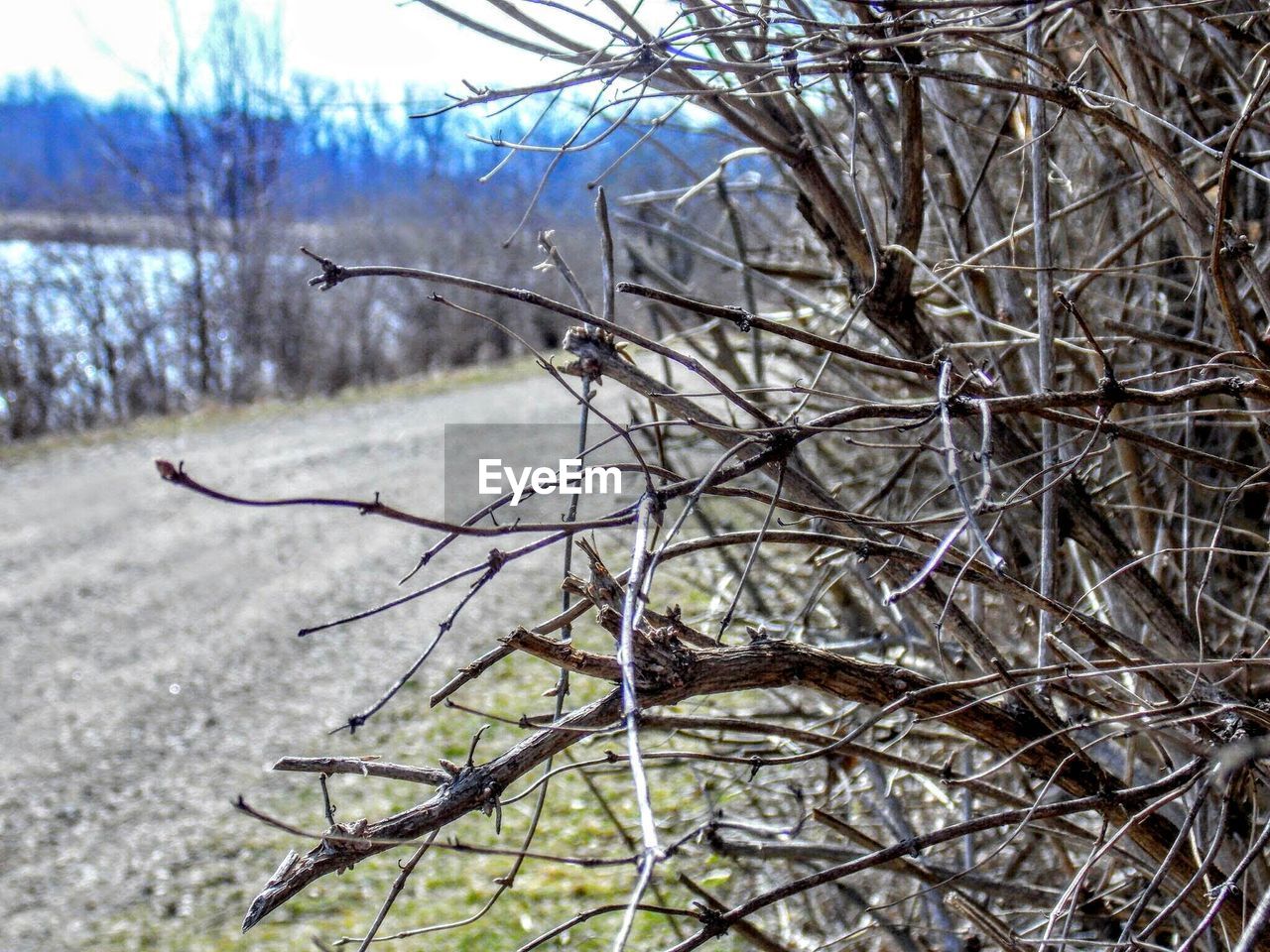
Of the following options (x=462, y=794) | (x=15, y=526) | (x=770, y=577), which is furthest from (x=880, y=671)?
(x=15, y=526)

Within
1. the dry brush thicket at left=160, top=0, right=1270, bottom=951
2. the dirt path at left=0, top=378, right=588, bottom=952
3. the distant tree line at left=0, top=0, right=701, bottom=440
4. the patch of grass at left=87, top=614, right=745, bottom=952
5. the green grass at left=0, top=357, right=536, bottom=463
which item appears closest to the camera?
the dry brush thicket at left=160, top=0, right=1270, bottom=951

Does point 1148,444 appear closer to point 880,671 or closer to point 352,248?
point 880,671

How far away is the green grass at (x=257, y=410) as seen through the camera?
10398 millimetres

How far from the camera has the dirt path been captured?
155 inches

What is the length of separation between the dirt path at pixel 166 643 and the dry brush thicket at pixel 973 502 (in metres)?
2.37

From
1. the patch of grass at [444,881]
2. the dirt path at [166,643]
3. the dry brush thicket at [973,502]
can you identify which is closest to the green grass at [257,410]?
the dirt path at [166,643]

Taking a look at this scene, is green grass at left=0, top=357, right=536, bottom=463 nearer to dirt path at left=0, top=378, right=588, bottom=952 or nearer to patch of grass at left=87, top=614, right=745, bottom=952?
dirt path at left=0, top=378, right=588, bottom=952

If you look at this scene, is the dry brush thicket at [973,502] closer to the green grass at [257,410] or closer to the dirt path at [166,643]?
the dirt path at [166,643]

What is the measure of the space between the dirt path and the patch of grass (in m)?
0.17

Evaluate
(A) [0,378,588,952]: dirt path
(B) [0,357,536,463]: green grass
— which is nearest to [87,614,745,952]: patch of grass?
(A) [0,378,588,952]: dirt path

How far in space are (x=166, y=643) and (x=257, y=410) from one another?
6549 millimetres

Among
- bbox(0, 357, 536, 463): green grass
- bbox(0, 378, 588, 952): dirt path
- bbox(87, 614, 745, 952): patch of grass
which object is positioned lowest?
bbox(87, 614, 745, 952): patch of grass

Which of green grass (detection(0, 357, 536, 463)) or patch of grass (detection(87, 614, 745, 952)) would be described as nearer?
patch of grass (detection(87, 614, 745, 952))

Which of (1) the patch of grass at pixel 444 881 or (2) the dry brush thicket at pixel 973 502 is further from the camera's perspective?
(1) the patch of grass at pixel 444 881
